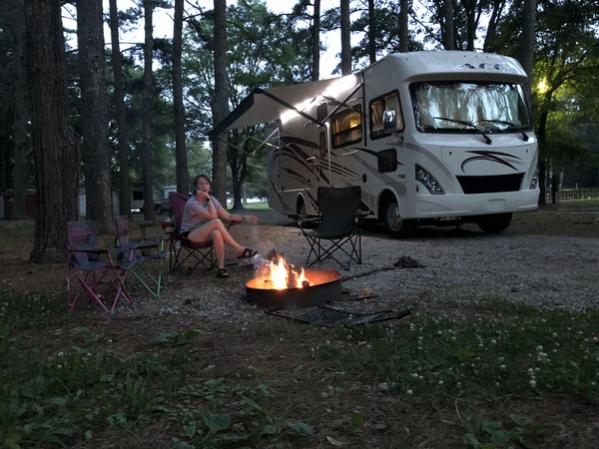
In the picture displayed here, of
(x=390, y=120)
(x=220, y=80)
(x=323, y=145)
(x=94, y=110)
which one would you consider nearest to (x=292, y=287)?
(x=390, y=120)

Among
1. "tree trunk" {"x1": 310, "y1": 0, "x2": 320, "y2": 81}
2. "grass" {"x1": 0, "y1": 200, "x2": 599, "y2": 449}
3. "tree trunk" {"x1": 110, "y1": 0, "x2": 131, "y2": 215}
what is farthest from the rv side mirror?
"tree trunk" {"x1": 110, "y1": 0, "x2": 131, "y2": 215}

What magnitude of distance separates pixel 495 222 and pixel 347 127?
10.9 ft

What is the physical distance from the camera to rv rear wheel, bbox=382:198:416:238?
915cm

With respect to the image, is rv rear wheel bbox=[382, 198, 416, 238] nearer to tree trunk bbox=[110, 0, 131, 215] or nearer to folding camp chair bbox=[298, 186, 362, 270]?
folding camp chair bbox=[298, 186, 362, 270]

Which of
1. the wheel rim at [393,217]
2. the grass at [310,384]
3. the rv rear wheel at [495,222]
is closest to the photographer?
the grass at [310,384]

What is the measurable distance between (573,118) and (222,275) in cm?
2094

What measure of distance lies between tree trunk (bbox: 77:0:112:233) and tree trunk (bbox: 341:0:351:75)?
22.0 feet

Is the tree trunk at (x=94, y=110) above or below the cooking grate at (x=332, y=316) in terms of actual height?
above

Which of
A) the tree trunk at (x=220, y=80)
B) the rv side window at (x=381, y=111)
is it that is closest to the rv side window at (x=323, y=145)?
the rv side window at (x=381, y=111)

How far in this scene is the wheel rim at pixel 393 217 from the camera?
9287 mm

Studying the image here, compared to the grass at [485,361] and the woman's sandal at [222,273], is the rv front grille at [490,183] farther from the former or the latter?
the grass at [485,361]

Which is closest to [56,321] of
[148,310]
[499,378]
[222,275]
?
[148,310]

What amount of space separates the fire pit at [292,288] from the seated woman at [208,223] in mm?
858

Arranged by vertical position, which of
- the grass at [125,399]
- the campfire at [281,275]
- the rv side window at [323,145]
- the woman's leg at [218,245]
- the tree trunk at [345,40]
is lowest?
the grass at [125,399]
